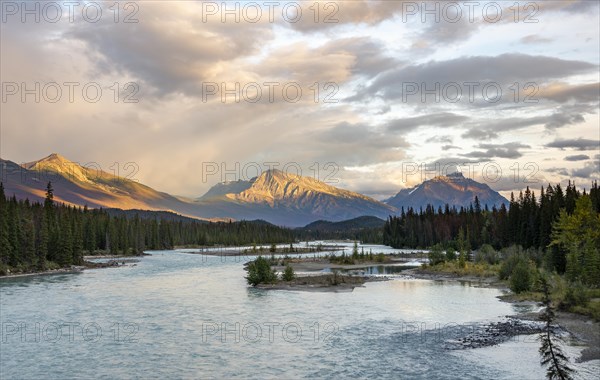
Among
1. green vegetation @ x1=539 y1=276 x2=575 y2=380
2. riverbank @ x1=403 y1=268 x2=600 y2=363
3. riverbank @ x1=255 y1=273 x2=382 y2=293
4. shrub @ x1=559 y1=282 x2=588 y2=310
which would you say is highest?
green vegetation @ x1=539 y1=276 x2=575 y2=380

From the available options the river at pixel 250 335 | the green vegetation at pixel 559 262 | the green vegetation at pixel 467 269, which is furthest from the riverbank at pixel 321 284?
the green vegetation at pixel 559 262

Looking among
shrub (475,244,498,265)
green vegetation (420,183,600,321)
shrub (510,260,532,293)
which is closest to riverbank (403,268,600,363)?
green vegetation (420,183,600,321)

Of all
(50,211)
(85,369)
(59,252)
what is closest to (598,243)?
(85,369)

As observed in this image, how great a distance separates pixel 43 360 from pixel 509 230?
115 meters

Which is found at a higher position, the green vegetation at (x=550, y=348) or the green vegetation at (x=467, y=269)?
the green vegetation at (x=550, y=348)

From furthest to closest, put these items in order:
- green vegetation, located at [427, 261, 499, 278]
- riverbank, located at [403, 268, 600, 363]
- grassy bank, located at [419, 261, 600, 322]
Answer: green vegetation, located at [427, 261, 499, 278] < grassy bank, located at [419, 261, 600, 322] < riverbank, located at [403, 268, 600, 363]

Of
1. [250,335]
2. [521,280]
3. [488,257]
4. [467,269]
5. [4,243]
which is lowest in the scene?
[250,335]

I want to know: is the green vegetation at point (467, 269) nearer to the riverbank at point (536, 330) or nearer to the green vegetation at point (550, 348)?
the riverbank at point (536, 330)

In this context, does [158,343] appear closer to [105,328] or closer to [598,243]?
[105,328]

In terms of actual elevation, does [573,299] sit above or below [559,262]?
below

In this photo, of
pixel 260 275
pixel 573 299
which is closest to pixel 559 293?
pixel 573 299

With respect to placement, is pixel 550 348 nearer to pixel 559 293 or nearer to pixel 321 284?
pixel 559 293

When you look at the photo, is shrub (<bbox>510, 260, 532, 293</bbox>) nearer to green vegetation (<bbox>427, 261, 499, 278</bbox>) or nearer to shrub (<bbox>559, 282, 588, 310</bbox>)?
shrub (<bbox>559, 282, 588, 310</bbox>)

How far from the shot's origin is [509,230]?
413 ft
